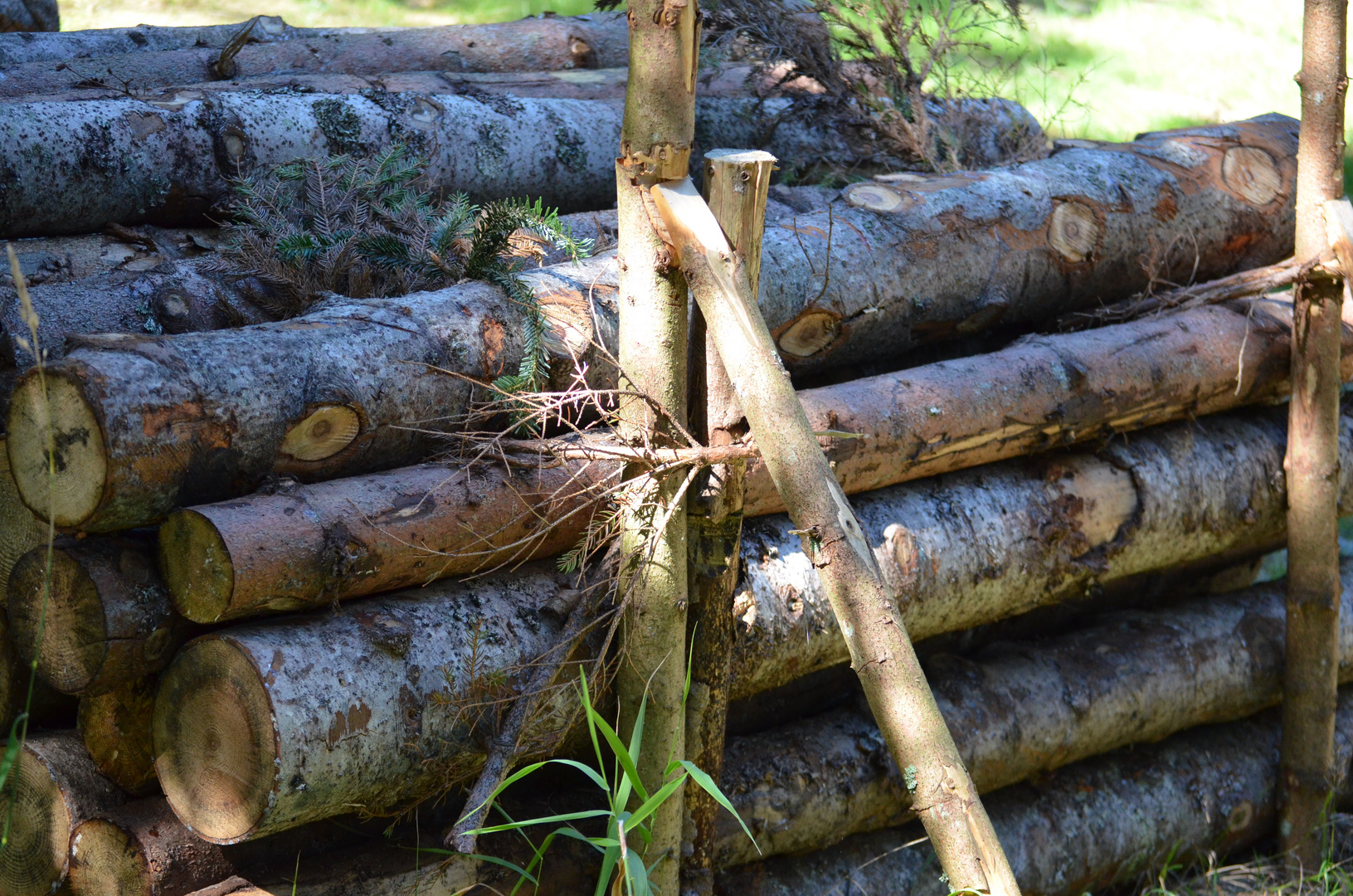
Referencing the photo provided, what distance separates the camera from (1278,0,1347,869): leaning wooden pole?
3.36 meters

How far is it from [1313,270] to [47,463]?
3328 mm

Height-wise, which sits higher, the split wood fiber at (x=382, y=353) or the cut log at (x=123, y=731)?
the split wood fiber at (x=382, y=353)

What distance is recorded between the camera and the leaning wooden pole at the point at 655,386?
7.29 feet

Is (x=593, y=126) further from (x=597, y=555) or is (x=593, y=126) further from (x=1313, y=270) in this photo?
(x=1313, y=270)

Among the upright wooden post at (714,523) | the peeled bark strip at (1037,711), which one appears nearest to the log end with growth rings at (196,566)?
the upright wooden post at (714,523)

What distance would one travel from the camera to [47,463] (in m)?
2.14

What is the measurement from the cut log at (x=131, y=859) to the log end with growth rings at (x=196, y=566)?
17.8 inches

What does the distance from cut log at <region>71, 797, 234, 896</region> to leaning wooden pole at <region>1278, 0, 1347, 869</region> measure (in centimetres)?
320

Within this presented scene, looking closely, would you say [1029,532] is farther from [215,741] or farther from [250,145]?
[250,145]

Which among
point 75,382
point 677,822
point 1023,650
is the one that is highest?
point 75,382

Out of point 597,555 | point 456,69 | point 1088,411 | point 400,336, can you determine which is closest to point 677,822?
point 597,555

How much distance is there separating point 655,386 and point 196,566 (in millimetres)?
942

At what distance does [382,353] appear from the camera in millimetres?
2443

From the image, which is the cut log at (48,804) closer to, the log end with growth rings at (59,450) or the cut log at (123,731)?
the cut log at (123,731)
